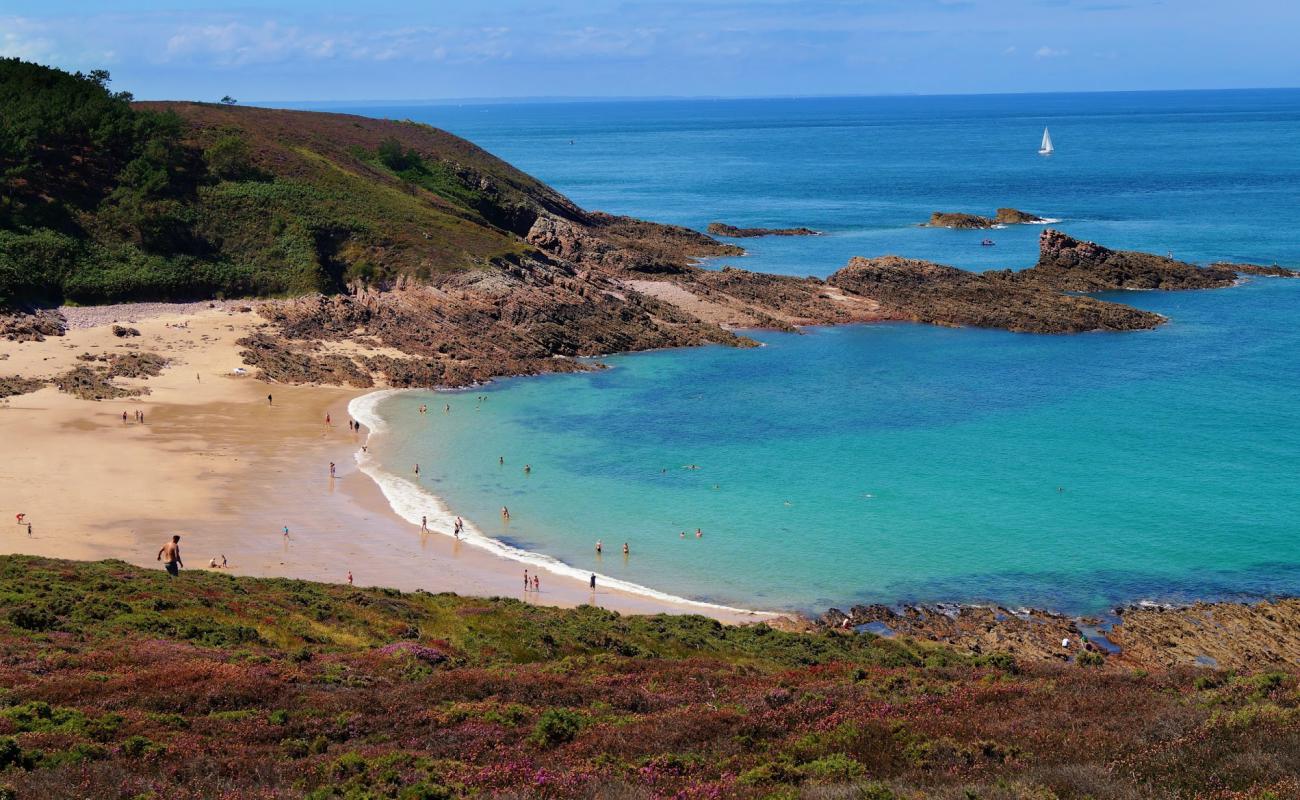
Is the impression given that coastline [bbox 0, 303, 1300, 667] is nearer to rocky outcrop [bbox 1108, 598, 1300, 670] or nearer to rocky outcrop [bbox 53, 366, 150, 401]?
rocky outcrop [bbox 1108, 598, 1300, 670]

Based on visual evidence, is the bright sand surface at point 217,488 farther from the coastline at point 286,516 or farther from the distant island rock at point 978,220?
the distant island rock at point 978,220

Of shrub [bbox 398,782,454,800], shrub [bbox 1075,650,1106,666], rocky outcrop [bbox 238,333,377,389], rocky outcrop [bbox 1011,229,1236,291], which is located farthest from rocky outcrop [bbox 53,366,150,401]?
rocky outcrop [bbox 1011,229,1236,291]

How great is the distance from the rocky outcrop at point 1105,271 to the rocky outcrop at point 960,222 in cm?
3023

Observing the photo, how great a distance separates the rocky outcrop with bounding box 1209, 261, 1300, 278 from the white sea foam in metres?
74.6

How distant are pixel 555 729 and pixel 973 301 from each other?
71858 mm

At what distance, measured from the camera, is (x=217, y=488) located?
4547cm

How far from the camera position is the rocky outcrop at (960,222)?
123 m

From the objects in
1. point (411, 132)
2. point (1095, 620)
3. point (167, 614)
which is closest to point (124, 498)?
point (167, 614)

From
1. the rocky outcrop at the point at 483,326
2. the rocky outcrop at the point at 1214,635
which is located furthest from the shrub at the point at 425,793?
the rocky outcrop at the point at 483,326

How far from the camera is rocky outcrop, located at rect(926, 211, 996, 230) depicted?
4843 inches

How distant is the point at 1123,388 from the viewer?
6212 cm

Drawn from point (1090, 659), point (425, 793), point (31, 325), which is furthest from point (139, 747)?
point (31, 325)

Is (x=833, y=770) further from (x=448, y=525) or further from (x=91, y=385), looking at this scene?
(x=91, y=385)

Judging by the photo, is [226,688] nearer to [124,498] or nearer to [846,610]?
[846,610]
